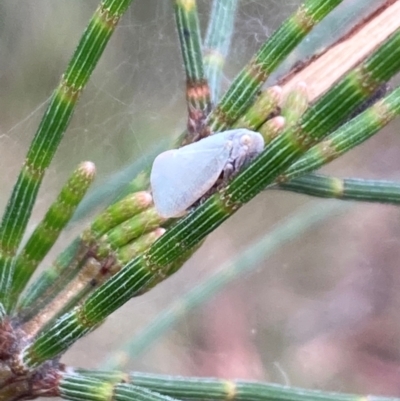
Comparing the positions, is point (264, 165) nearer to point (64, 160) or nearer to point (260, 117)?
point (260, 117)

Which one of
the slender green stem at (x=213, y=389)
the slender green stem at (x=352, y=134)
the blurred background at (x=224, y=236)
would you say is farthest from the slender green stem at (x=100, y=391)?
the blurred background at (x=224, y=236)

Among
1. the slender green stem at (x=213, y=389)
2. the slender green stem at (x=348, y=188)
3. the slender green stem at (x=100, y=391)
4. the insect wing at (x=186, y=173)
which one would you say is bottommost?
the slender green stem at (x=100, y=391)

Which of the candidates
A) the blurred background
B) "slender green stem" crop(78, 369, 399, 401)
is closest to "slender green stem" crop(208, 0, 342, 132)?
"slender green stem" crop(78, 369, 399, 401)

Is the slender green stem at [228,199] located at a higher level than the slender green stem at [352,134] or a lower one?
lower

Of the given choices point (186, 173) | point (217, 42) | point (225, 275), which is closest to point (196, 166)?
point (186, 173)

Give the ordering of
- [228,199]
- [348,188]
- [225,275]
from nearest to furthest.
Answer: [228,199], [348,188], [225,275]

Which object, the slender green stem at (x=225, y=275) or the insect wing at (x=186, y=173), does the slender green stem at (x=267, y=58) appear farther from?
the slender green stem at (x=225, y=275)

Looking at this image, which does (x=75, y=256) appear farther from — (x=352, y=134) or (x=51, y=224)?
(x=352, y=134)
